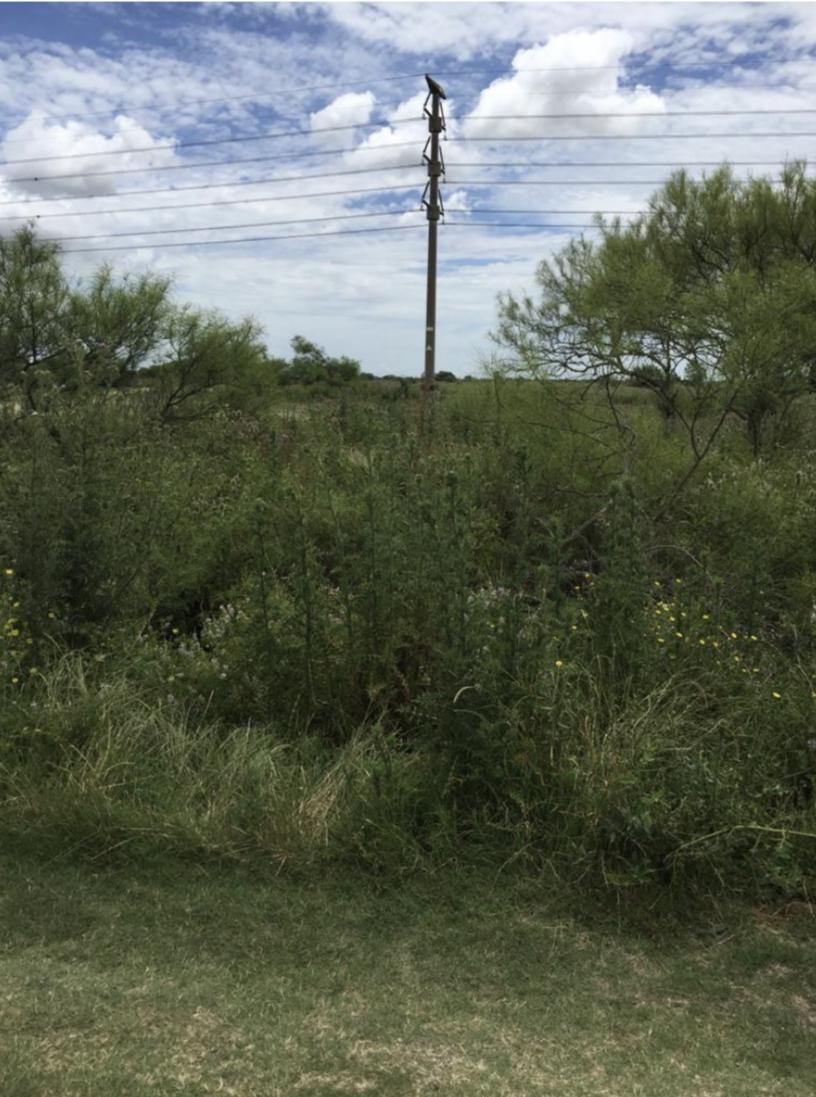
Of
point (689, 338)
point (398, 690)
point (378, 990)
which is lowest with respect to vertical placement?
point (378, 990)

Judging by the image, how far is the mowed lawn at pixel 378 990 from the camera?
2.41 metres

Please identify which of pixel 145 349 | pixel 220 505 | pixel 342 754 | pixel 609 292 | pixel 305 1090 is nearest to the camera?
pixel 305 1090

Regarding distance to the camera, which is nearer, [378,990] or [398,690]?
[378,990]

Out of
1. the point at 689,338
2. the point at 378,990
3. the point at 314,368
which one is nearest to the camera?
the point at 378,990

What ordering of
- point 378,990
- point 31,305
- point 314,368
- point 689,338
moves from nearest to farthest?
point 378,990 → point 689,338 → point 31,305 → point 314,368

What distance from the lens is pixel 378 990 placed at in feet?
9.12

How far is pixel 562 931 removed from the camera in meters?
3.12

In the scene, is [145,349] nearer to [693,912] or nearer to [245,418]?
[245,418]

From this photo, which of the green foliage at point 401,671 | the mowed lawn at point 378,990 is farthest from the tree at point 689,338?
the mowed lawn at point 378,990

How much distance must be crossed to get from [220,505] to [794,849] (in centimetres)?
500

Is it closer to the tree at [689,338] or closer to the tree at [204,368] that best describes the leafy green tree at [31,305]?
the tree at [204,368]

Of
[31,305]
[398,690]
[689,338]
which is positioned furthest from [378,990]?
[31,305]

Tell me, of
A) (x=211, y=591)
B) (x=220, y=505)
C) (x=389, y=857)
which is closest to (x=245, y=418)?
(x=220, y=505)

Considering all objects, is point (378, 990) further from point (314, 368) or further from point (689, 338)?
point (314, 368)
